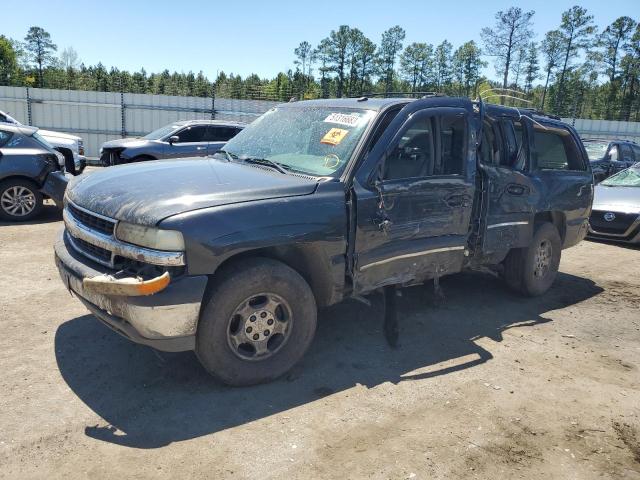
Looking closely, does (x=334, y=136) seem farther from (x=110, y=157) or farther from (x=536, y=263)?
(x=110, y=157)

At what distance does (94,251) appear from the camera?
3646mm

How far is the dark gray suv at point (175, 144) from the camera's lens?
490 inches

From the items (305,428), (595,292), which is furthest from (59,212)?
(595,292)

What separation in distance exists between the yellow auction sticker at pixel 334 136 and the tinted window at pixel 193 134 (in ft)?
30.6

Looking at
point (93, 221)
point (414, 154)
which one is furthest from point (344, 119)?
point (93, 221)

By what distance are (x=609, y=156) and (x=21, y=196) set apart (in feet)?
45.5

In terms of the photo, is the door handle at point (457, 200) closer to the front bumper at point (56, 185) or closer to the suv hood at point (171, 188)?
the suv hood at point (171, 188)

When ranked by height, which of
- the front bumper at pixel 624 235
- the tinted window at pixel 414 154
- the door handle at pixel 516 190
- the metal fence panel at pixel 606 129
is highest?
the metal fence panel at pixel 606 129

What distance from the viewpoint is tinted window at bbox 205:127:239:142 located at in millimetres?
13102

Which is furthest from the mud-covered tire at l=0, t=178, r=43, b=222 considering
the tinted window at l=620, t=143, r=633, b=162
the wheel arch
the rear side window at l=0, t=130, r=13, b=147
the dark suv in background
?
the tinted window at l=620, t=143, r=633, b=162

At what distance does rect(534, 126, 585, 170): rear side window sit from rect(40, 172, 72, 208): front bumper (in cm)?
676

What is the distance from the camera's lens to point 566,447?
3242 mm

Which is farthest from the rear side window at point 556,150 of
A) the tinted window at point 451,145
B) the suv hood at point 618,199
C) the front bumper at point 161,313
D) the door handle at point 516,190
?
the front bumper at point 161,313

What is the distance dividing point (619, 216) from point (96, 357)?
27.8 feet
